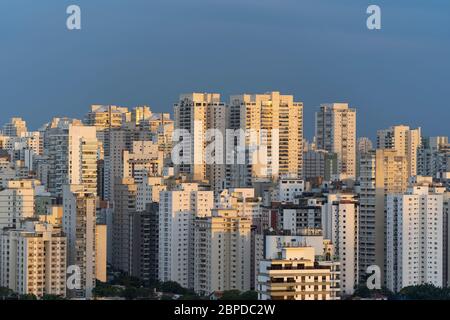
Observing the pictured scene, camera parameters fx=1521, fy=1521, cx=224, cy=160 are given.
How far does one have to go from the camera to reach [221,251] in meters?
9.99

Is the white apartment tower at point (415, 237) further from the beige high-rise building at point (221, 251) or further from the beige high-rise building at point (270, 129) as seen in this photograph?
the beige high-rise building at point (270, 129)

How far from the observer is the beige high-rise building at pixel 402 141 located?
39.8 feet

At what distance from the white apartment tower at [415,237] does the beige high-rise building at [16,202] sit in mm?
2472

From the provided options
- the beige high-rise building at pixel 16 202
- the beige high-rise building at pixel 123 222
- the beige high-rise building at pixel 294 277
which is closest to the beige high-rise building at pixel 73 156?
the beige high-rise building at pixel 123 222

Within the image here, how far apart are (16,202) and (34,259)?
4.24ft

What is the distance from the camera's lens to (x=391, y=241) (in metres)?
10.4

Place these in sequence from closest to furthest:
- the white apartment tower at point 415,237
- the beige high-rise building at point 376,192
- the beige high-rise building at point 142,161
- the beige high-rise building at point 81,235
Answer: the beige high-rise building at point 81,235, the white apartment tower at point 415,237, the beige high-rise building at point 376,192, the beige high-rise building at point 142,161

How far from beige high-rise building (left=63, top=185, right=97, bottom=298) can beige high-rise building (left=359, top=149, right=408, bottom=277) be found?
5.84 feet

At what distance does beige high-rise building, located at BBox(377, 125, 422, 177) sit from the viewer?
1213 cm

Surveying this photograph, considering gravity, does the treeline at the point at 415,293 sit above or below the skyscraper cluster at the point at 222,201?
below

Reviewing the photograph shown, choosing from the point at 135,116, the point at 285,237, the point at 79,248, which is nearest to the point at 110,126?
the point at 135,116

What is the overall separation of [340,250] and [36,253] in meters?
1.96

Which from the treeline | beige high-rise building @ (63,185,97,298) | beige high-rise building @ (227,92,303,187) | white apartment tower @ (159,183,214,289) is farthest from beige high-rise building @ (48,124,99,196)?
the treeline

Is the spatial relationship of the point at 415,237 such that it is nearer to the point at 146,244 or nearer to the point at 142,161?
the point at 146,244
